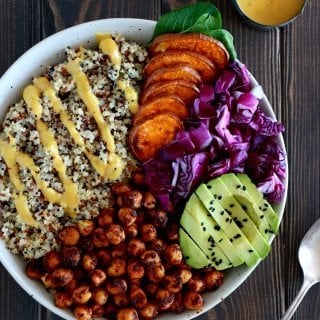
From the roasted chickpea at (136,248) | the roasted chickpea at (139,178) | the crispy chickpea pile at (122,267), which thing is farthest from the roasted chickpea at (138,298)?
the roasted chickpea at (139,178)

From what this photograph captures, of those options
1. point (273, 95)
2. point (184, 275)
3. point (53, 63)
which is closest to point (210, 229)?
point (184, 275)

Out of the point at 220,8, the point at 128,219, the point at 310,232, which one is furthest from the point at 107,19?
the point at 310,232

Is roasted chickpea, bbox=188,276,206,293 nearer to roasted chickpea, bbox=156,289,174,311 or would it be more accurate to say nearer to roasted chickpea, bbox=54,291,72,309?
roasted chickpea, bbox=156,289,174,311

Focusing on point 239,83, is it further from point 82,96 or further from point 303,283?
point 303,283

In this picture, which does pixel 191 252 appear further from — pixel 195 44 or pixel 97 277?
pixel 195 44

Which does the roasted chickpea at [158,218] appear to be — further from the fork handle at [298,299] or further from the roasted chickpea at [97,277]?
the fork handle at [298,299]
